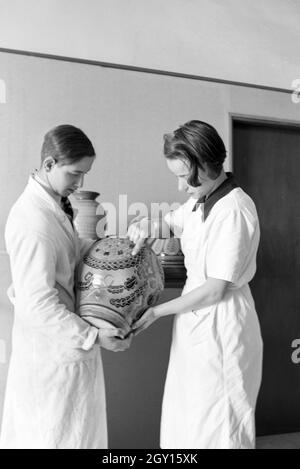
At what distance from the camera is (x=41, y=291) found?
137 centimetres

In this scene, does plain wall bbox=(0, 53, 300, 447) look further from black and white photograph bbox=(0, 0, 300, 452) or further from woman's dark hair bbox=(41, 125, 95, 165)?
woman's dark hair bbox=(41, 125, 95, 165)

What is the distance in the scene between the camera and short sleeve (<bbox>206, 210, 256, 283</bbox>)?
1526 mm

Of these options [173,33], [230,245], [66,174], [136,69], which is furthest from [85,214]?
[173,33]

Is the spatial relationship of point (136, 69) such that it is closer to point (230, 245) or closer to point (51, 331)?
point (230, 245)

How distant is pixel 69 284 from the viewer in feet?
4.93

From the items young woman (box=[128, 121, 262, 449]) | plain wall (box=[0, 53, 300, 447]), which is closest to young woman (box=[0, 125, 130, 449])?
young woman (box=[128, 121, 262, 449])

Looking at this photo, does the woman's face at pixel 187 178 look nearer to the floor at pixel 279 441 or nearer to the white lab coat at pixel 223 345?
the white lab coat at pixel 223 345

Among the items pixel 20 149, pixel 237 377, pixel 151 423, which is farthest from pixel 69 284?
pixel 151 423

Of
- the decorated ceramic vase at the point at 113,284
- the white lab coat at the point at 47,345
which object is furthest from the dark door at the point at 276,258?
the white lab coat at the point at 47,345

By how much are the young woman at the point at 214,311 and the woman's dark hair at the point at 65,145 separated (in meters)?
0.31

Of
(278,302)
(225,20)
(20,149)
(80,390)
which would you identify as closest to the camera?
(80,390)

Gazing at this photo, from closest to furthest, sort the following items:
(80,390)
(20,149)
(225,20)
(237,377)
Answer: (80,390) → (237,377) → (20,149) → (225,20)

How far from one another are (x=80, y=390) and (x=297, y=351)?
1821 mm

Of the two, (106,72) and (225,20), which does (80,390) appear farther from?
(225,20)
